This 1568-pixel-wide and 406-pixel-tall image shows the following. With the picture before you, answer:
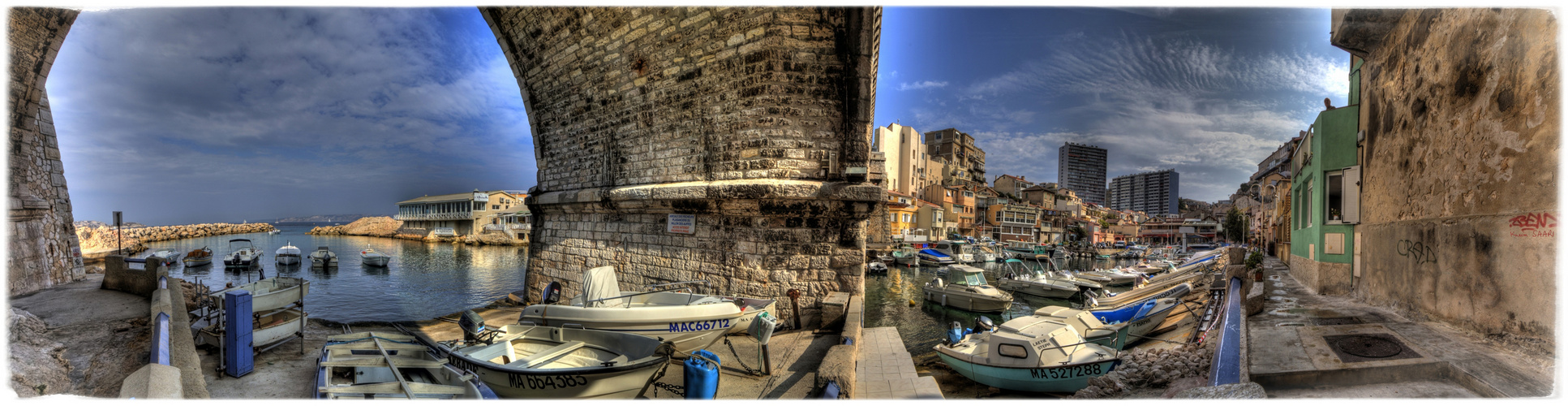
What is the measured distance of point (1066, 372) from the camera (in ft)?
20.6

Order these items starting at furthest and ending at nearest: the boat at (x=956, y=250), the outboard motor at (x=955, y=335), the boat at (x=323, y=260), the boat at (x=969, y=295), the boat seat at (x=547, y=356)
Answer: the boat at (x=956, y=250)
the boat at (x=323, y=260)
the boat at (x=969, y=295)
the outboard motor at (x=955, y=335)
the boat seat at (x=547, y=356)

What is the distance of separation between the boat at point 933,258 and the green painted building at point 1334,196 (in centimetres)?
2116

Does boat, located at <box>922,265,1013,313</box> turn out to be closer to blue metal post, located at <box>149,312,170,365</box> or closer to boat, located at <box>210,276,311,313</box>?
boat, located at <box>210,276,311,313</box>

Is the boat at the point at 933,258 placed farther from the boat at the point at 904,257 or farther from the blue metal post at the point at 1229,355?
the blue metal post at the point at 1229,355

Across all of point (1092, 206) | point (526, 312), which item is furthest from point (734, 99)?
point (1092, 206)

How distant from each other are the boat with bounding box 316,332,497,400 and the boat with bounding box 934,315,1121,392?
5.84m

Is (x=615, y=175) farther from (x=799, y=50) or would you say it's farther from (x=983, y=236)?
(x=983, y=236)

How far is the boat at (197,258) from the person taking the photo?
26078 millimetres

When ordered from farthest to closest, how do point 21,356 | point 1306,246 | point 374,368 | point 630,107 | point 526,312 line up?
1. point 1306,246
2. point 630,107
3. point 526,312
4. point 374,368
5. point 21,356

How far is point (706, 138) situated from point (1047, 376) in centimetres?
544

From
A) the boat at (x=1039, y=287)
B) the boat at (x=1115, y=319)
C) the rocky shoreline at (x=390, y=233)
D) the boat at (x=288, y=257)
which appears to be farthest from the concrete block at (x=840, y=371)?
the rocky shoreline at (x=390, y=233)

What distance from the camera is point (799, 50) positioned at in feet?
20.6

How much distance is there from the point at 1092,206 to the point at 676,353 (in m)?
71.3

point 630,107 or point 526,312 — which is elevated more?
point 630,107
